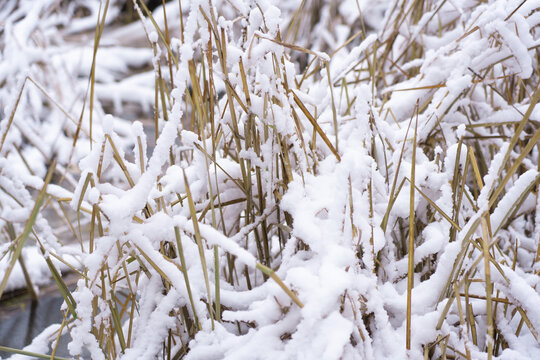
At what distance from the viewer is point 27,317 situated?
1155mm

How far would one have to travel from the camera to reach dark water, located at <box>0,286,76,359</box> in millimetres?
1069

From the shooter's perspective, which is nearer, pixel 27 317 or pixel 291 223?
pixel 291 223

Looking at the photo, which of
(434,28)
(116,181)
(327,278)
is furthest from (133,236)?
(116,181)

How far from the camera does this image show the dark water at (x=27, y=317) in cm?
107

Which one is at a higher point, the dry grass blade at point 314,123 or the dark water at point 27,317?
the dry grass blade at point 314,123

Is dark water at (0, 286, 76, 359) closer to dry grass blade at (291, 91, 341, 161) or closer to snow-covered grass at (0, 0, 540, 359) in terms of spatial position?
snow-covered grass at (0, 0, 540, 359)

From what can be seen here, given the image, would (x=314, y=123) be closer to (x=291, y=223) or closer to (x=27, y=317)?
(x=291, y=223)

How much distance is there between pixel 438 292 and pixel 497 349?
0.45ft

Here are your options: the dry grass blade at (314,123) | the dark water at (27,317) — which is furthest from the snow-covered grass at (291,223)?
the dark water at (27,317)

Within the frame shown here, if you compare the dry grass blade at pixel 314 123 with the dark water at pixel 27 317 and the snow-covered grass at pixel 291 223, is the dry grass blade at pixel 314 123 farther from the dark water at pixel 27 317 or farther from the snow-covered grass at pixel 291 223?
the dark water at pixel 27 317

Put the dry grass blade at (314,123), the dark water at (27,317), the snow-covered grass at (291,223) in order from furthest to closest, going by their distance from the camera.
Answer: the dark water at (27,317) < the dry grass blade at (314,123) < the snow-covered grass at (291,223)

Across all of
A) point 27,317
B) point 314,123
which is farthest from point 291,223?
point 27,317

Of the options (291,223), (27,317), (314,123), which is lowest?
(27,317)

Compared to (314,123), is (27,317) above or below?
below
